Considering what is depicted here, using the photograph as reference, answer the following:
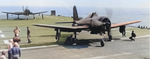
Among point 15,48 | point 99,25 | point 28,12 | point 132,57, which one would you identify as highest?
point 28,12

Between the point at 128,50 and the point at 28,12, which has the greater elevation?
the point at 28,12

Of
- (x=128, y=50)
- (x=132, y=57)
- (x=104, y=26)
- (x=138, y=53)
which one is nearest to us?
(x=132, y=57)

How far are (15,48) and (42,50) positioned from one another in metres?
5.94

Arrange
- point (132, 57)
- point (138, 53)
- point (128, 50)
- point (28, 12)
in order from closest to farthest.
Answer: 1. point (132, 57)
2. point (138, 53)
3. point (128, 50)
4. point (28, 12)

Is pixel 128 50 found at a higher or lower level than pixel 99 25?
lower

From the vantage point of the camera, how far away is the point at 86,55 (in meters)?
12.3

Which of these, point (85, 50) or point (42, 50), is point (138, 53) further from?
point (42, 50)

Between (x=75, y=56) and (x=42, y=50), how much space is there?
339 cm

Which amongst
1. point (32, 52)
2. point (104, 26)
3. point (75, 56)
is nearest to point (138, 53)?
point (104, 26)

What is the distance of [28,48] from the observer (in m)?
14.5

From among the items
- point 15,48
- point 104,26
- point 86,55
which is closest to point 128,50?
point 104,26

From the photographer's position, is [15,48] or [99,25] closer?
[15,48]

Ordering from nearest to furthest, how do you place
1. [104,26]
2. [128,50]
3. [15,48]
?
1. [15,48]
2. [128,50]
3. [104,26]

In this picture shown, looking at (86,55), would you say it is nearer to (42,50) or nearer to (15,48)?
(42,50)
